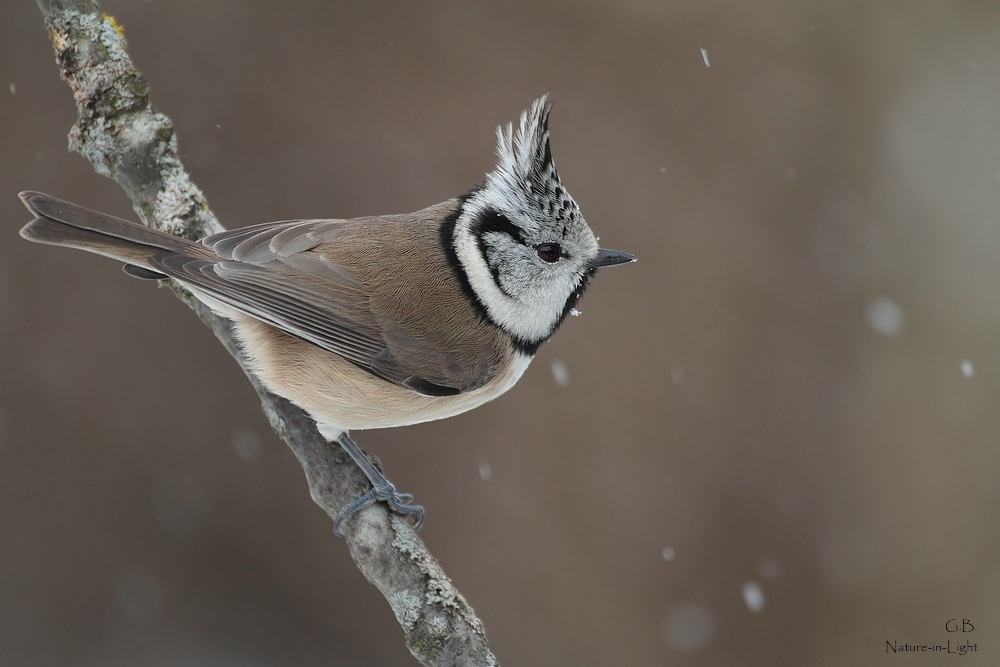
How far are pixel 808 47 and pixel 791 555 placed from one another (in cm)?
301

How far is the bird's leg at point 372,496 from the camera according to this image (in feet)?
8.54

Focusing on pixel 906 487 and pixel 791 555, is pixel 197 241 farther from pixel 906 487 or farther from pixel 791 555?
pixel 906 487

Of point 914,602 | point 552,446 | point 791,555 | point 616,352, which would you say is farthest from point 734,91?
point 914,602

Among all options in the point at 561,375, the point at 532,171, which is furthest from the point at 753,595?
the point at 532,171

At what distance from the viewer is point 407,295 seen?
107 inches

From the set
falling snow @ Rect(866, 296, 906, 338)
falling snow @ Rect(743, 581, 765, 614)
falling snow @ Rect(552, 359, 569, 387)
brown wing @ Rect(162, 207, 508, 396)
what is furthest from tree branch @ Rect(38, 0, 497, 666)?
falling snow @ Rect(866, 296, 906, 338)

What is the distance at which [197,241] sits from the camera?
109 inches

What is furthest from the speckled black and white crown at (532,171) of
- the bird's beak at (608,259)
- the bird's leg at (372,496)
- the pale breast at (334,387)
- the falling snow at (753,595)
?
the falling snow at (753,595)

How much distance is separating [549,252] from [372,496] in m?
1.01

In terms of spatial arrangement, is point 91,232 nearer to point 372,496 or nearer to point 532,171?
point 372,496

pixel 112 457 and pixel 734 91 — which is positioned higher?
pixel 734 91

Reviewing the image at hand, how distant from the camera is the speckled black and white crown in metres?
2.55
